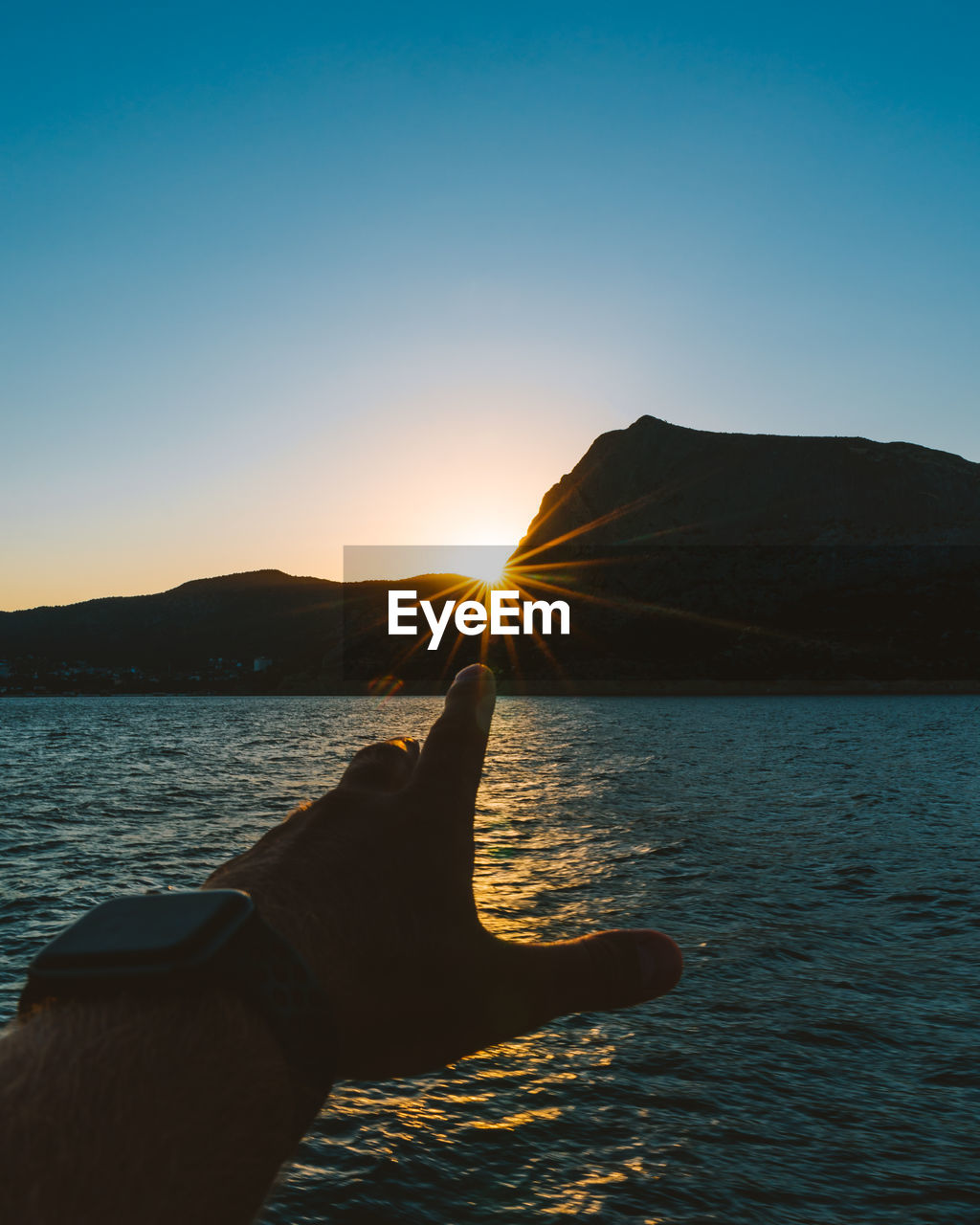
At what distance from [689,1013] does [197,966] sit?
10095 millimetres

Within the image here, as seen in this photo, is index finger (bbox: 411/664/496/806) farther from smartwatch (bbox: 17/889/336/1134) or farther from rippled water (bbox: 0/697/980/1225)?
rippled water (bbox: 0/697/980/1225)

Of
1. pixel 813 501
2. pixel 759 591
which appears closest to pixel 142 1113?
pixel 759 591

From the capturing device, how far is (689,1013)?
10.0 metres

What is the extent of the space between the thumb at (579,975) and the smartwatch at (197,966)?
2.28ft

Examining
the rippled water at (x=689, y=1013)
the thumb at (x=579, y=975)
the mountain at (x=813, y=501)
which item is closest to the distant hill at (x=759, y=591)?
the mountain at (x=813, y=501)

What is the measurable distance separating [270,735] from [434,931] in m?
73.1

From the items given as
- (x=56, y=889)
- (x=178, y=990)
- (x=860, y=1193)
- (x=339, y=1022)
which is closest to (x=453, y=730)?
(x=339, y=1022)

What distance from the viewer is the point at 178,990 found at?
1.35 m

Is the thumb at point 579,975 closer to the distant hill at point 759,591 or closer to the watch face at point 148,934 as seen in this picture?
the watch face at point 148,934

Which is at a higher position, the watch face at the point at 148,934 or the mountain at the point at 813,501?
the mountain at the point at 813,501

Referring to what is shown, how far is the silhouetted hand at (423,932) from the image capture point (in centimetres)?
197

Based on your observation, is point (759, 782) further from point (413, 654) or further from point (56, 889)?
point (413, 654)

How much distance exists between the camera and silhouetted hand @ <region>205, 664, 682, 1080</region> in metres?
1.97

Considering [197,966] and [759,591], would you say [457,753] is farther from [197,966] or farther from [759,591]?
[759,591]
